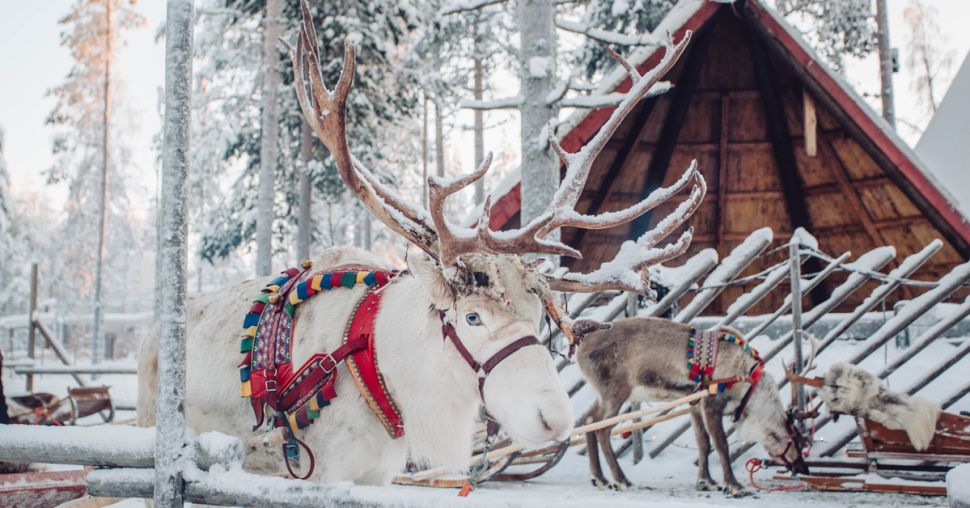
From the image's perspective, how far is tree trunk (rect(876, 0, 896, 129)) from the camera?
14695 mm

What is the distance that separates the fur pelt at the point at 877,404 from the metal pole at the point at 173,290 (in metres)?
5.31

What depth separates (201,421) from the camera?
3.31 m

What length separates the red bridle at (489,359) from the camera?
8.79 ft

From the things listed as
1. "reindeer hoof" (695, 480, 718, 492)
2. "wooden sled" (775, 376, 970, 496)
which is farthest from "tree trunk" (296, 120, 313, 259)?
"wooden sled" (775, 376, 970, 496)

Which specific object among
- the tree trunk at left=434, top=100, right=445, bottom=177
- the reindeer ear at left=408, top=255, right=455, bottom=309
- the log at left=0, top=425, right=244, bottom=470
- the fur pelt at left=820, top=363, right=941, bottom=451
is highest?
the tree trunk at left=434, top=100, right=445, bottom=177

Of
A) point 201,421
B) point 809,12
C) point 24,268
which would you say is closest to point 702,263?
point 201,421

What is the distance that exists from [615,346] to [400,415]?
3719 millimetres

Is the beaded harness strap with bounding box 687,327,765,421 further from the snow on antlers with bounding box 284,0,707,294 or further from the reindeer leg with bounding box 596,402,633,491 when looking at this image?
the snow on antlers with bounding box 284,0,707,294

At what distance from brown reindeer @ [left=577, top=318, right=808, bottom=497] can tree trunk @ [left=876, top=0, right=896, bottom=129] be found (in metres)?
10.7

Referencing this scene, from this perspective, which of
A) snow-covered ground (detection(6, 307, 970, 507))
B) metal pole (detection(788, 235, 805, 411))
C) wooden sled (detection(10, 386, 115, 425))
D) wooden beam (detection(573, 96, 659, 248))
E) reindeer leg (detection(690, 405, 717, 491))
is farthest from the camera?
wooden beam (detection(573, 96, 659, 248))

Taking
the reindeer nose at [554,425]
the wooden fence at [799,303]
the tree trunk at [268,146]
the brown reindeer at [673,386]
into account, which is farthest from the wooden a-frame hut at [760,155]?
the reindeer nose at [554,425]

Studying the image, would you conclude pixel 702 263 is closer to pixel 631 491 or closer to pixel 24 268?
pixel 631 491

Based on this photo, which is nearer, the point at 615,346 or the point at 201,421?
the point at 201,421

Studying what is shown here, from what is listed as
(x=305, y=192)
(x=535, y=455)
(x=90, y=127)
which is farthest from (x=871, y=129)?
(x=90, y=127)
